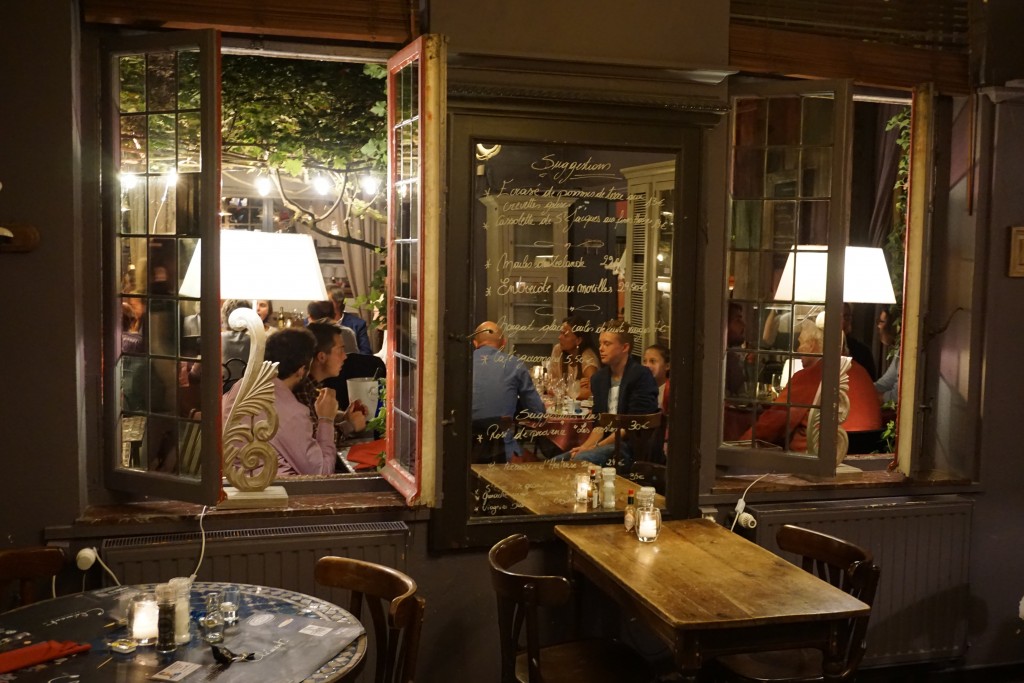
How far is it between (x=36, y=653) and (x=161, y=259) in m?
1.59

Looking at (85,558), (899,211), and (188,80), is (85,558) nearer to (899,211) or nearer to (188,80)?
(188,80)

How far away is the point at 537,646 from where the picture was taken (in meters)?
3.37

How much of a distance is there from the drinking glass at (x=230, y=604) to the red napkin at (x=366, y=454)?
152 centimetres

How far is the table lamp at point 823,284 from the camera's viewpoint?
14.2ft

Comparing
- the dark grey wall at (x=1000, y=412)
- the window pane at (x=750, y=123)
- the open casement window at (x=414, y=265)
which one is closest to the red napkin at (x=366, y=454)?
the open casement window at (x=414, y=265)

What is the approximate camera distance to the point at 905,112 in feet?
16.7

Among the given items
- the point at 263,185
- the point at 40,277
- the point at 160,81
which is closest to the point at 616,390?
the point at 160,81

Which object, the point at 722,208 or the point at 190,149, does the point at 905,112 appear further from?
the point at 190,149

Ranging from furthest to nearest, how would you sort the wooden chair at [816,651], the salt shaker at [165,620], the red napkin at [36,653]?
the wooden chair at [816,651] < the salt shaker at [165,620] < the red napkin at [36,653]

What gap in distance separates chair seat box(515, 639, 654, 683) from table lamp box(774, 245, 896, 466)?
130 centimetres

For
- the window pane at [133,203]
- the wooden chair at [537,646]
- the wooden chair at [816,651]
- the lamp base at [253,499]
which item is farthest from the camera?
the lamp base at [253,499]

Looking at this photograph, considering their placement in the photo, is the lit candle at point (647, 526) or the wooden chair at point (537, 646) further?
the lit candle at point (647, 526)

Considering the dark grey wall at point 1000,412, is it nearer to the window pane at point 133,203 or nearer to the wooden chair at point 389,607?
the wooden chair at point 389,607

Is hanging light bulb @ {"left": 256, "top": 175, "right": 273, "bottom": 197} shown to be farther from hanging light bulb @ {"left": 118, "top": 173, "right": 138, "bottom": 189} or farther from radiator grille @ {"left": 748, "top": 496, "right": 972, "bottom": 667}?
radiator grille @ {"left": 748, "top": 496, "right": 972, "bottom": 667}
